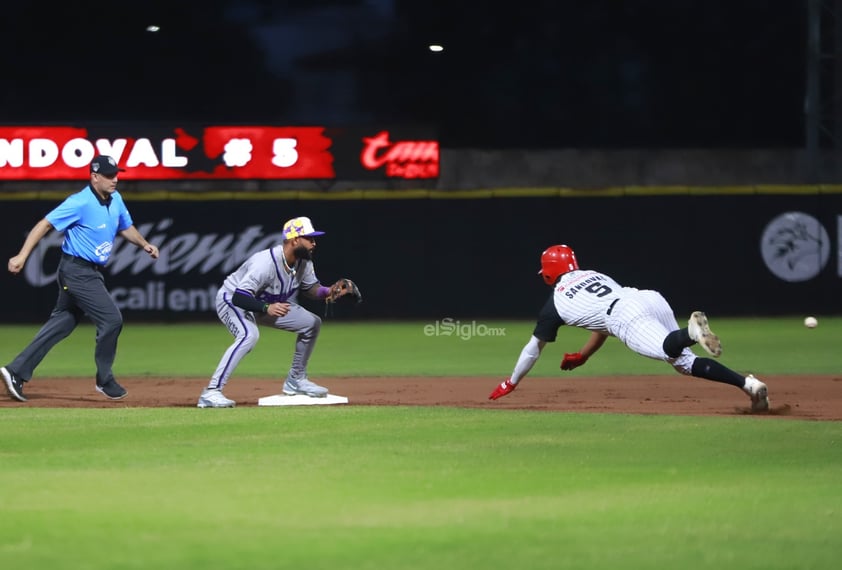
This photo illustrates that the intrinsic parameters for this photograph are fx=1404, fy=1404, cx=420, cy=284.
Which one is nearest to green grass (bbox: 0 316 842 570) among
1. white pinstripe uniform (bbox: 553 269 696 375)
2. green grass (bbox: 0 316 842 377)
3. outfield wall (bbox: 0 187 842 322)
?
white pinstripe uniform (bbox: 553 269 696 375)

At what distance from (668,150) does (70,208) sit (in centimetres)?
1945

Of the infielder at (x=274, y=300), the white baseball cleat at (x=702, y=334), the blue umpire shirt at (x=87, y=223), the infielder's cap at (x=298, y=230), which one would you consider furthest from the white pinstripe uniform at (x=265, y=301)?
the white baseball cleat at (x=702, y=334)

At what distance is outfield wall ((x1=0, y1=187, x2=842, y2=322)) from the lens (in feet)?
68.1

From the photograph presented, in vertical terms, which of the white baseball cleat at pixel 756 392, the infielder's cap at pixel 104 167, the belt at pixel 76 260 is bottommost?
the white baseball cleat at pixel 756 392

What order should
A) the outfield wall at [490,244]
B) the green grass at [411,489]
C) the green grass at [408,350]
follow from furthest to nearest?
1. the outfield wall at [490,244]
2. the green grass at [408,350]
3. the green grass at [411,489]

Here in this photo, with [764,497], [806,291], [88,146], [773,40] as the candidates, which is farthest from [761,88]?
[764,497]

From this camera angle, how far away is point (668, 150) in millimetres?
27656

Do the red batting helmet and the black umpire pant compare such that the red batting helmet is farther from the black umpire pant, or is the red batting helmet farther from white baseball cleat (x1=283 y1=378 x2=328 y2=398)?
the black umpire pant

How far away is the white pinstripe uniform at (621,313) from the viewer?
918cm

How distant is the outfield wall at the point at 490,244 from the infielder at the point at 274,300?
10527mm

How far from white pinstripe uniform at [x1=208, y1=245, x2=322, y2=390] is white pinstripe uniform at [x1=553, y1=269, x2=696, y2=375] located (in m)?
1.84

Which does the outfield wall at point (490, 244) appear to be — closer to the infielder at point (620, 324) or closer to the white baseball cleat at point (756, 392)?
the infielder at point (620, 324)

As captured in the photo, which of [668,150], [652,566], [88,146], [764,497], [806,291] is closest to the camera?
[652,566]

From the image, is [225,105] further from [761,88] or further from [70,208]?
[70,208]
